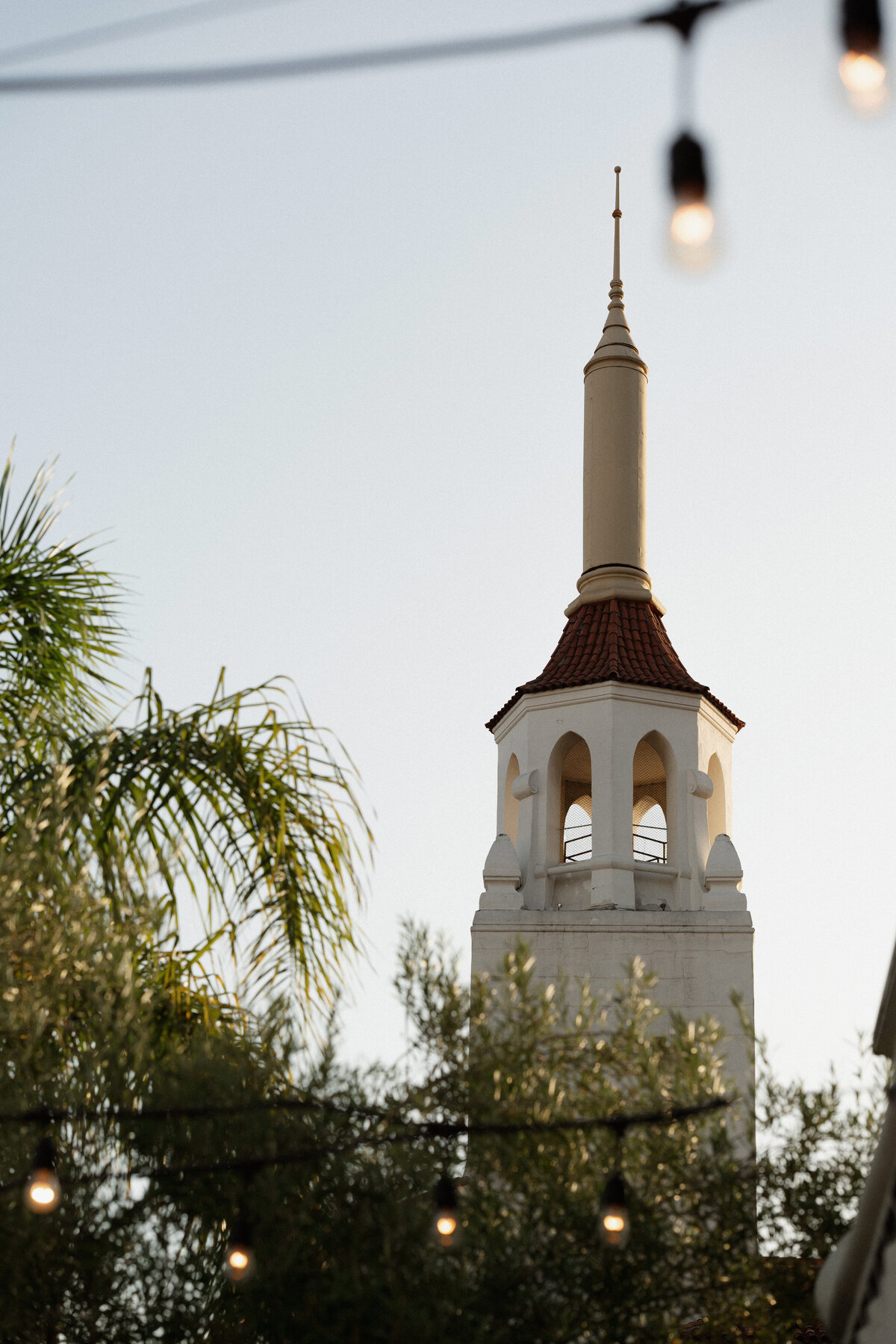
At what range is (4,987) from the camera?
891cm

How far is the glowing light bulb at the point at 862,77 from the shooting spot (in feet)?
14.5

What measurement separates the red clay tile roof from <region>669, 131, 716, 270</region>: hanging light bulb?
721 inches

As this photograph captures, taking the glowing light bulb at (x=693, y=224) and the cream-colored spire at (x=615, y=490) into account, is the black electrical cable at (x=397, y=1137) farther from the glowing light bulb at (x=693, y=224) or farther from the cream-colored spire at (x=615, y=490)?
the cream-colored spire at (x=615, y=490)

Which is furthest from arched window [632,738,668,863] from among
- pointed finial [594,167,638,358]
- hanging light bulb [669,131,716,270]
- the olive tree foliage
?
hanging light bulb [669,131,716,270]

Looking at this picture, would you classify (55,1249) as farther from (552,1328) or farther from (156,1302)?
(552,1328)

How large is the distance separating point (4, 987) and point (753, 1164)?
14.6 feet

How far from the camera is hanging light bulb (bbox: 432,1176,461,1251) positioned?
835 centimetres

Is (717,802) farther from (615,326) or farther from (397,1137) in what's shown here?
(397,1137)

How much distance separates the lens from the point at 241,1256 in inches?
333

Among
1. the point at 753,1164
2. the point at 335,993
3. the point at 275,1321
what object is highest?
the point at 335,993

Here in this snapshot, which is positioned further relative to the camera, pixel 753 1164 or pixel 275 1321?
pixel 753 1164

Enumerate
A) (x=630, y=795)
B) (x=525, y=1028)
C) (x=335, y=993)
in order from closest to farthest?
(x=335, y=993) → (x=525, y=1028) → (x=630, y=795)

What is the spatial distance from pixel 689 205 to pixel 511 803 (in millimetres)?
19605

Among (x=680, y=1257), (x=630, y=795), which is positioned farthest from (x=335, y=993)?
(x=630, y=795)
